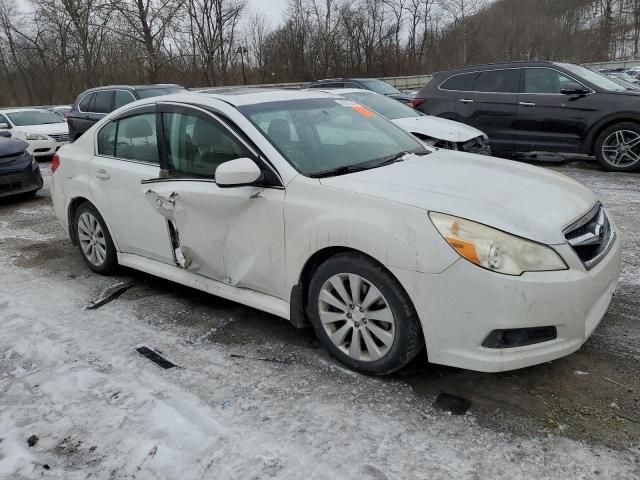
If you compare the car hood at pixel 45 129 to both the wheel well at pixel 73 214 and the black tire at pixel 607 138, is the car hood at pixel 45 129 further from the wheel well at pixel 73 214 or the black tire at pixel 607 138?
the black tire at pixel 607 138

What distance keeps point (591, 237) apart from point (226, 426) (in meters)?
2.14

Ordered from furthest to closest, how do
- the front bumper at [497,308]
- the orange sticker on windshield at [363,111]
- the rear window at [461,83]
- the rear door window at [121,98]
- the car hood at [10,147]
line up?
the rear door window at [121,98]
the rear window at [461,83]
the car hood at [10,147]
the orange sticker on windshield at [363,111]
the front bumper at [497,308]

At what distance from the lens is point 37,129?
13.9m

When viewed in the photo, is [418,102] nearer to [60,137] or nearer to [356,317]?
[356,317]

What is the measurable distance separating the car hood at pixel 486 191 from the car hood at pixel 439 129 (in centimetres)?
416

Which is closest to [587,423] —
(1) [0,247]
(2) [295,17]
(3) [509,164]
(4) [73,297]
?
(3) [509,164]

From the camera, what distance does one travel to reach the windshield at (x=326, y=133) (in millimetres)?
3398

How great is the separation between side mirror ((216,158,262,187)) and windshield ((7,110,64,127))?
13443 mm

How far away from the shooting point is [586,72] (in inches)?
348

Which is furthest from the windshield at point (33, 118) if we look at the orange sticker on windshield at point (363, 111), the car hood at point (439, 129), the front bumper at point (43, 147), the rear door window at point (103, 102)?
the orange sticker on windshield at point (363, 111)

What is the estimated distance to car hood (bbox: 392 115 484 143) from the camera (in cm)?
770

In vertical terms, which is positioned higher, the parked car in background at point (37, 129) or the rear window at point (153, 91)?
the rear window at point (153, 91)

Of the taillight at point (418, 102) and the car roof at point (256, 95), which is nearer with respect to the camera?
the car roof at point (256, 95)

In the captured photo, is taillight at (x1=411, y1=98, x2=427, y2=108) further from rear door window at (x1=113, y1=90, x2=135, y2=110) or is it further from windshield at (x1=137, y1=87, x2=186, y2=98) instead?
rear door window at (x1=113, y1=90, x2=135, y2=110)
